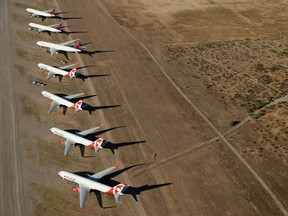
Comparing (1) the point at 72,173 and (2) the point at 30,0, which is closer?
(1) the point at 72,173

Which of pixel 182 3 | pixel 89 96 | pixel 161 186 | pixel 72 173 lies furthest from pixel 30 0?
pixel 161 186

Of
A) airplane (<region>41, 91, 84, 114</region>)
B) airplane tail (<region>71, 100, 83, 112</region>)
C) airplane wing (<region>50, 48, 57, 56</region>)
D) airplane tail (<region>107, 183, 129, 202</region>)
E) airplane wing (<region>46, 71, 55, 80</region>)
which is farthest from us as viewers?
airplane wing (<region>50, 48, 57, 56</region>)

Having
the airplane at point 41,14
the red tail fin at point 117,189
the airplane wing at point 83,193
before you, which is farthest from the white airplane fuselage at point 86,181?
the airplane at point 41,14

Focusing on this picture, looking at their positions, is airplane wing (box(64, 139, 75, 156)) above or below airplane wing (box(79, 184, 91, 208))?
above

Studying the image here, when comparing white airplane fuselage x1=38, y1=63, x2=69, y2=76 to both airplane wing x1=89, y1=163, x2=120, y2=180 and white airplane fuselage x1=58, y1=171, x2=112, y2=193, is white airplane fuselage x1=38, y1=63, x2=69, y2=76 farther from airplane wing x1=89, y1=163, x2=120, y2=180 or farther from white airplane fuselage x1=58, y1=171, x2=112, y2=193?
airplane wing x1=89, y1=163, x2=120, y2=180

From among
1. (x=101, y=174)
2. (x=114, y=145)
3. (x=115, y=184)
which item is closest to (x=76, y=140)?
(x=114, y=145)

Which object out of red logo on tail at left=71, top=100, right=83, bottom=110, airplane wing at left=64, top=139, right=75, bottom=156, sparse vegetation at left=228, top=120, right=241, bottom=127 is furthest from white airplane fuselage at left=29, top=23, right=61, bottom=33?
sparse vegetation at left=228, top=120, right=241, bottom=127

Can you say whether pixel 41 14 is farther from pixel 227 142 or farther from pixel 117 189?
pixel 117 189

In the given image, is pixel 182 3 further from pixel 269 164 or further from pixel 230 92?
pixel 269 164
